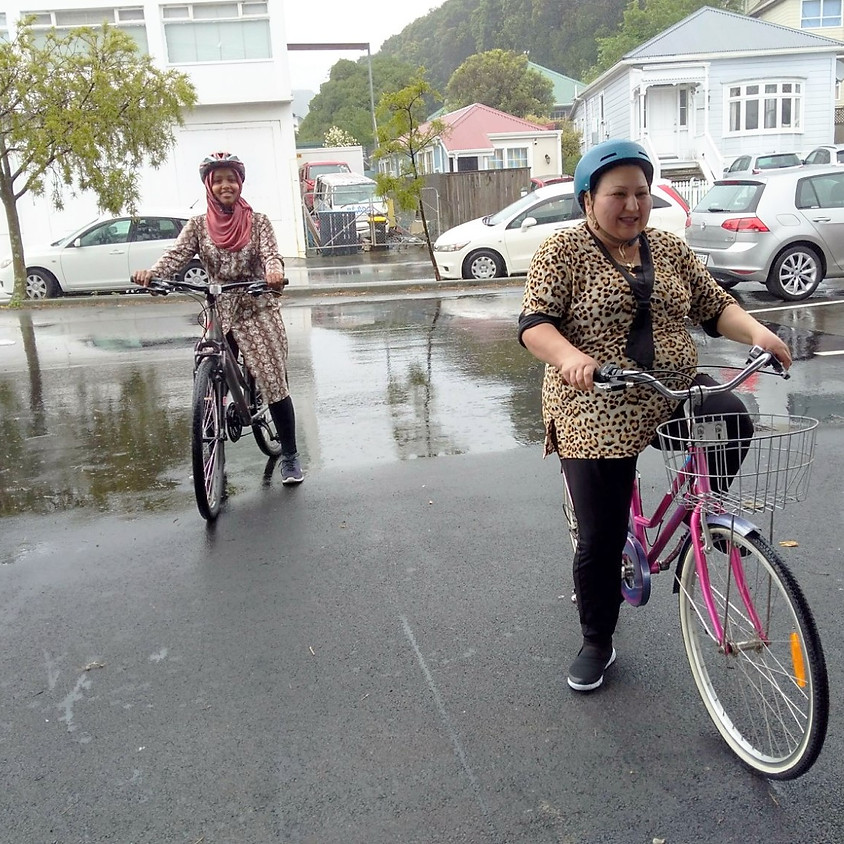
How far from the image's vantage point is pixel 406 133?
17.6 m

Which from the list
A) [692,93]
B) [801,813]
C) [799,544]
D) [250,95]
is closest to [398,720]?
[801,813]

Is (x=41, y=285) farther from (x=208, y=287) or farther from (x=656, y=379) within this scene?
(x=656, y=379)

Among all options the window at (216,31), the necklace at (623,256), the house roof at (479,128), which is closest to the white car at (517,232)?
the window at (216,31)

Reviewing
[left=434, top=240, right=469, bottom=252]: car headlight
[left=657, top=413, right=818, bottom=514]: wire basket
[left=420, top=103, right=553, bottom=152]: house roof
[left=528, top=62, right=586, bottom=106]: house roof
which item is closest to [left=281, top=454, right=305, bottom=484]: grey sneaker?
[left=657, top=413, right=818, bottom=514]: wire basket

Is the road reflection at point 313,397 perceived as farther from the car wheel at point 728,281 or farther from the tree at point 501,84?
the tree at point 501,84

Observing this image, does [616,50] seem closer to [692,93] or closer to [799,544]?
[692,93]

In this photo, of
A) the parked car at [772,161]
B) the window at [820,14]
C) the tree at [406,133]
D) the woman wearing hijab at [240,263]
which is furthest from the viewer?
the window at [820,14]

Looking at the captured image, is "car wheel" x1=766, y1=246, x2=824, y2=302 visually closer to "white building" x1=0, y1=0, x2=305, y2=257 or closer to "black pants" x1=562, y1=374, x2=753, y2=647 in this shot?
"black pants" x1=562, y1=374, x2=753, y2=647

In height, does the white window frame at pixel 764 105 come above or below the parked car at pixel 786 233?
above

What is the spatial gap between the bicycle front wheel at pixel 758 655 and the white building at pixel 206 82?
77.6ft

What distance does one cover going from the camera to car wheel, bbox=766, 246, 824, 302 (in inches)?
500

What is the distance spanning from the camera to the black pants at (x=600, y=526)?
126 inches

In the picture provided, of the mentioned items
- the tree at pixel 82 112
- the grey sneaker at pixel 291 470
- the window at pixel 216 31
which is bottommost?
the grey sneaker at pixel 291 470

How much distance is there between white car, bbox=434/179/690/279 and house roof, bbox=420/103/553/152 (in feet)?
96.2
